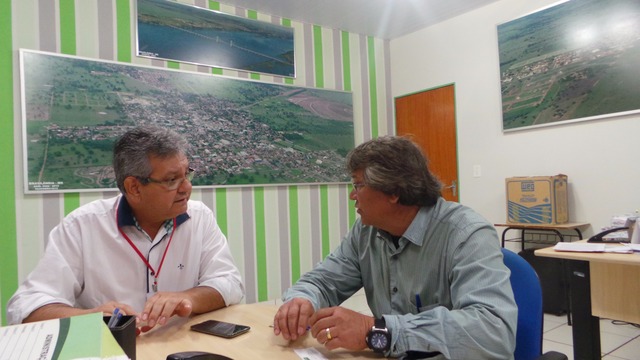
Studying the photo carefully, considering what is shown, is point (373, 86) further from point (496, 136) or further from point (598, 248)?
point (598, 248)

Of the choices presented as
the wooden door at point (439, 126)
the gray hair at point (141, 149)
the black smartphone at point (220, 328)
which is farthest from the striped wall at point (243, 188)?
the black smartphone at point (220, 328)

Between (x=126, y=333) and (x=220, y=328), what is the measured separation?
366 millimetres

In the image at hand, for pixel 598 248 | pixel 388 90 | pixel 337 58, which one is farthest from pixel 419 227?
pixel 388 90

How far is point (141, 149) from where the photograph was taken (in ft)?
4.99

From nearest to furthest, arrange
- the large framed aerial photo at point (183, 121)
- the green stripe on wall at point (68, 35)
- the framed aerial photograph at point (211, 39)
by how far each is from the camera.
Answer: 1. the large framed aerial photo at point (183, 121)
2. the green stripe on wall at point (68, 35)
3. the framed aerial photograph at point (211, 39)

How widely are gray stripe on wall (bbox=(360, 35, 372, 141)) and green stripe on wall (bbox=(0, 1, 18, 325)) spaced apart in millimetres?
3305

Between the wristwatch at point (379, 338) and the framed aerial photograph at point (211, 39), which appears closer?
the wristwatch at point (379, 338)

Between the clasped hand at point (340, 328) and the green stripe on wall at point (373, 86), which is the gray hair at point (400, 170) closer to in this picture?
the clasped hand at point (340, 328)

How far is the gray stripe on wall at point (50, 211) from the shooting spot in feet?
10.3

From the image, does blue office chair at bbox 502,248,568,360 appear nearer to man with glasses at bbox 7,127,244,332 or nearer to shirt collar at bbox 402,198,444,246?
shirt collar at bbox 402,198,444,246

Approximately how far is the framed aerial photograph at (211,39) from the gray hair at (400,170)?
2.93 metres

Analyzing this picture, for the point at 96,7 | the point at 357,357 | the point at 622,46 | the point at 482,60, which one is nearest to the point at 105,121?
the point at 96,7

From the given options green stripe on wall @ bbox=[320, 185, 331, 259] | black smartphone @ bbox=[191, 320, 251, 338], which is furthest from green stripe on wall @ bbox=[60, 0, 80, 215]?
black smartphone @ bbox=[191, 320, 251, 338]

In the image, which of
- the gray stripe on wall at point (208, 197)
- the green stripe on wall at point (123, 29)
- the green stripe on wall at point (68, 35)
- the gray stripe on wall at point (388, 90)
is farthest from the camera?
the gray stripe on wall at point (388, 90)
